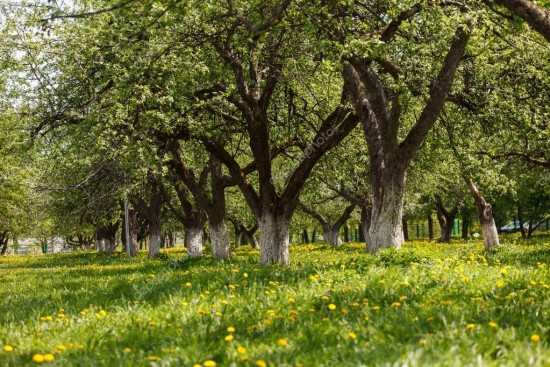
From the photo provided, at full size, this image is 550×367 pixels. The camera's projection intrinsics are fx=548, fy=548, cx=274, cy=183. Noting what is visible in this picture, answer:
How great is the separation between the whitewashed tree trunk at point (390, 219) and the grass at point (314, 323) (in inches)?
153

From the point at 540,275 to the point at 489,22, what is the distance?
503 cm

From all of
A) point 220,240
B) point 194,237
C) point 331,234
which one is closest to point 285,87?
point 220,240

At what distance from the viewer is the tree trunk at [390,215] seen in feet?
41.1

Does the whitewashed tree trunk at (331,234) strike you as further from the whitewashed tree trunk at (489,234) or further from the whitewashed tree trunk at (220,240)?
the whitewashed tree trunk at (220,240)

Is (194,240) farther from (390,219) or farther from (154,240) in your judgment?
(390,219)

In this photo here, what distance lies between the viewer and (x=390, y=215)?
A: 41.7ft

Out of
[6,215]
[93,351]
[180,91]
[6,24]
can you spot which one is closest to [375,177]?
[180,91]

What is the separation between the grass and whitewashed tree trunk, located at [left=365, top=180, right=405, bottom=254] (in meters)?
3.87

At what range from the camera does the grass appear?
463cm

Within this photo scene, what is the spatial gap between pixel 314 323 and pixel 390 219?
24.1 feet

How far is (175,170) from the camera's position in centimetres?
2184

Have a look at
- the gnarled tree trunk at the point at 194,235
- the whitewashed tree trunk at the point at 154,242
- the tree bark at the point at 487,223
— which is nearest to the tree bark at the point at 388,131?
the tree bark at the point at 487,223

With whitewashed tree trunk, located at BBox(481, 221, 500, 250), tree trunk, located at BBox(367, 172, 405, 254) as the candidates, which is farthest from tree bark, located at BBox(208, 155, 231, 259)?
whitewashed tree trunk, located at BBox(481, 221, 500, 250)

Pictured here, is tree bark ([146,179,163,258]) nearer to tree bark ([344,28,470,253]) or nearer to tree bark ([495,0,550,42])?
tree bark ([344,28,470,253])
